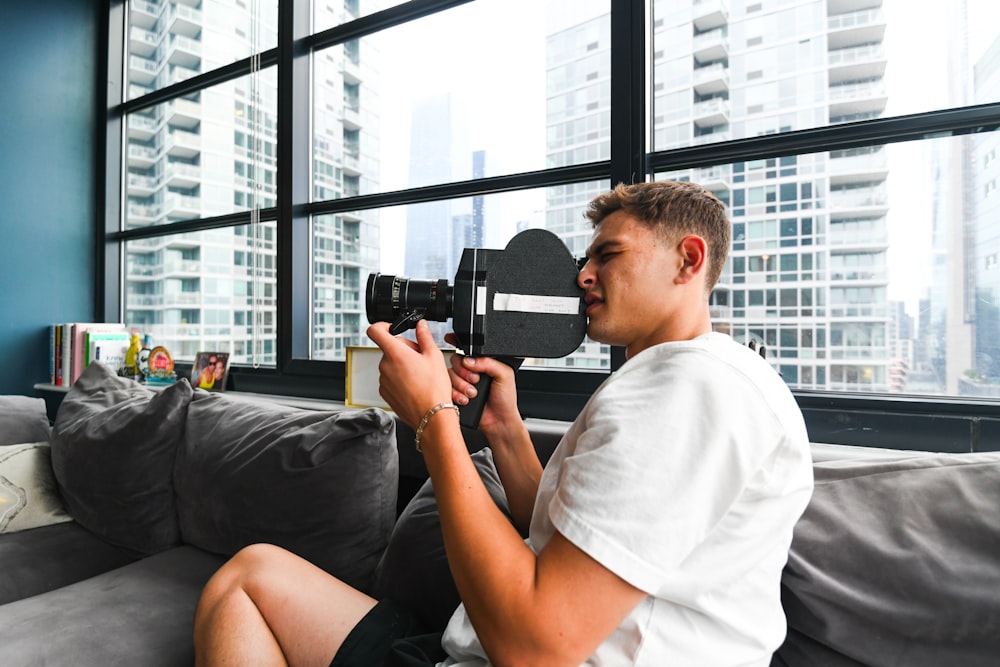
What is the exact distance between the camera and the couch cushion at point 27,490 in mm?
1745

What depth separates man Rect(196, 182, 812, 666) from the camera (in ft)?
1.92

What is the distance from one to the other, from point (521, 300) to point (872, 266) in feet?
3.06

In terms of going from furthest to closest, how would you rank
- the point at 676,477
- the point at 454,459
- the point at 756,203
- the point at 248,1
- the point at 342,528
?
the point at 248,1 < the point at 756,203 < the point at 342,528 < the point at 454,459 < the point at 676,477

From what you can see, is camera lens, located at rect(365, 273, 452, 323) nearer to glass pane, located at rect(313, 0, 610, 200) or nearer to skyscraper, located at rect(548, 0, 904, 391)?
skyscraper, located at rect(548, 0, 904, 391)

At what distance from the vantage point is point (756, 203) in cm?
147

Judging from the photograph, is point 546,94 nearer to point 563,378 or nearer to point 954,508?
point 563,378

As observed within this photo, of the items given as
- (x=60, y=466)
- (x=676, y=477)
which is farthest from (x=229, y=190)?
(x=676, y=477)

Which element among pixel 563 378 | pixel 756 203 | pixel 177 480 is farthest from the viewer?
pixel 563 378

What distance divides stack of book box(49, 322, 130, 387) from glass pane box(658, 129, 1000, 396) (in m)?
2.60

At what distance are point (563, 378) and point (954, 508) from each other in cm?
100

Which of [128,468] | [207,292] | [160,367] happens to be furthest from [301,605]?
[207,292]

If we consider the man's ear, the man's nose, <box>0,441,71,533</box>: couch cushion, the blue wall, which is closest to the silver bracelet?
the man's nose

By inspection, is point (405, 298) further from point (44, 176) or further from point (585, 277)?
point (44, 176)

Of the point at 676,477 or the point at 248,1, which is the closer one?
the point at 676,477
